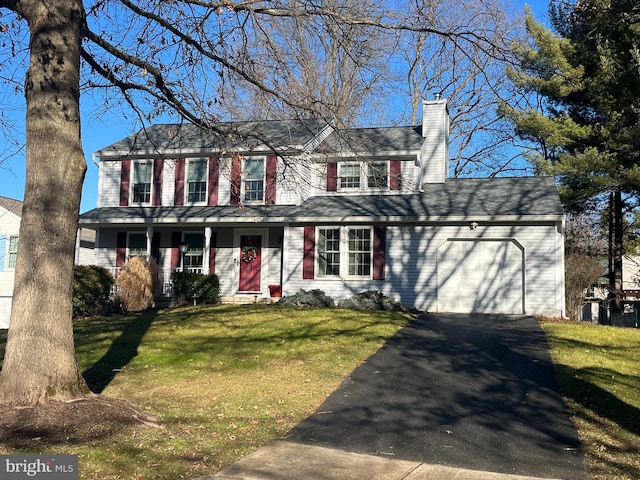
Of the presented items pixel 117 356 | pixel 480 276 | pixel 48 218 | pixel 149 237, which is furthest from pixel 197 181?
pixel 48 218

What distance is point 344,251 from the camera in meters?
18.6

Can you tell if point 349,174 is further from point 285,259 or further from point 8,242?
point 8,242

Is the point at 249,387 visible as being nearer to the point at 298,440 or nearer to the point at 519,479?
the point at 298,440

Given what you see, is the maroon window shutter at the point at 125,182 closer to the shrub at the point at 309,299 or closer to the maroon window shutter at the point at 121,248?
the maroon window shutter at the point at 121,248

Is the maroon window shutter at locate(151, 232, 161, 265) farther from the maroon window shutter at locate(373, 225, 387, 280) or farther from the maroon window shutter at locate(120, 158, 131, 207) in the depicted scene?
the maroon window shutter at locate(373, 225, 387, 280)

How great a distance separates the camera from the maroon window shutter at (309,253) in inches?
740

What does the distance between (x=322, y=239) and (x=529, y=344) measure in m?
8.68

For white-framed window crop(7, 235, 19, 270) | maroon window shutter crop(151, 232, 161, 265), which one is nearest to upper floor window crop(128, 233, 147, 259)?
maroon window shutter crop(151, 232, 161, 265)

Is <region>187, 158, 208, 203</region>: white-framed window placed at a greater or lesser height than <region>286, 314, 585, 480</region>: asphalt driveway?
greater

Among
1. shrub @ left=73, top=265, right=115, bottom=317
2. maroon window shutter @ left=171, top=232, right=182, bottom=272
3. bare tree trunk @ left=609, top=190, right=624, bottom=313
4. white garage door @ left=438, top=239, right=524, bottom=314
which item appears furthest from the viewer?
bare tree trunk @ left=609, top=190, right=624, bottom=313

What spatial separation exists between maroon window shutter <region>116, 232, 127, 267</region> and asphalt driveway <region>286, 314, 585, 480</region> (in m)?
13.1

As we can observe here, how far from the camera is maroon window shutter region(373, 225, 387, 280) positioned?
1814 cm

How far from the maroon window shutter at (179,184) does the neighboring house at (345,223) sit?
4cm

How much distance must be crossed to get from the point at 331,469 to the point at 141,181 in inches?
730
